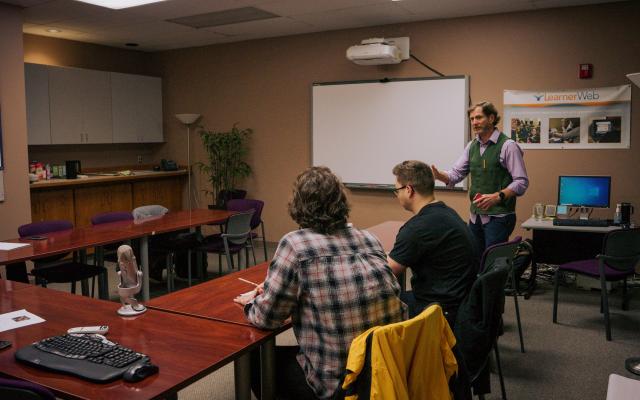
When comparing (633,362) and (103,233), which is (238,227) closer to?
(103,233)

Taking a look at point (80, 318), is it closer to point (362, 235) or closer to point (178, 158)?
point (362, 235)

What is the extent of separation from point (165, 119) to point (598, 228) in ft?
20.2

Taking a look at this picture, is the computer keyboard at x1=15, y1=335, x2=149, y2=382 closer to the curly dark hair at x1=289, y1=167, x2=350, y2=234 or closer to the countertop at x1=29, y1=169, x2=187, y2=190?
the curly dark hair at x1=289, y1=167, x2=350, y2=234

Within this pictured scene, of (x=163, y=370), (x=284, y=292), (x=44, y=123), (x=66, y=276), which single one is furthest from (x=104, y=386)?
(x=44, y=123)

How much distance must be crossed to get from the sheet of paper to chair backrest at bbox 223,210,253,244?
9.19 ft

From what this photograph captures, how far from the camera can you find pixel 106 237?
419 centimetres

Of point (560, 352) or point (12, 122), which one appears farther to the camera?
point (12, 122)

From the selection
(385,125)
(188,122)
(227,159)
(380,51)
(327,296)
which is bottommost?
(327,296)

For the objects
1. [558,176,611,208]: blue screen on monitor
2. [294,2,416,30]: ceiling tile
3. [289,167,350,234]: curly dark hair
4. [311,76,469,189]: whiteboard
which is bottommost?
[558,176,611,208]: blue screen on monitor

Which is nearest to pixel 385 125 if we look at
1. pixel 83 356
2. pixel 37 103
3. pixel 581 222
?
pixel 581 222

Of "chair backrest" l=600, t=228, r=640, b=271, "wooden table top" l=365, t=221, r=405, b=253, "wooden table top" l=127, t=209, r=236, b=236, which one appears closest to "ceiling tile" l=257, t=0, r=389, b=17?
"wooden table top" l=127, t=209, r=236, b=236

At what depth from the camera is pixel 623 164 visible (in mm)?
5465

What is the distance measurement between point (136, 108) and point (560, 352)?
638 cm

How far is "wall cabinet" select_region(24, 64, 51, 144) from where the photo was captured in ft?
21.3
